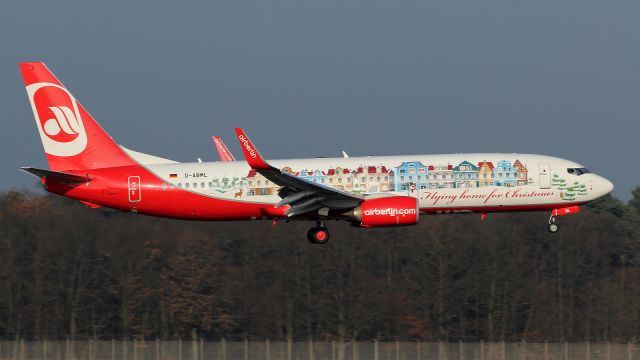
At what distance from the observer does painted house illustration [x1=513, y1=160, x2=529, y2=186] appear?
43.8m

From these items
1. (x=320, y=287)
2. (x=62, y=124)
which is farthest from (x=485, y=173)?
(x=320, y=287)

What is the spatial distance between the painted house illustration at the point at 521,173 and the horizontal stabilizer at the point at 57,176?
17247mm

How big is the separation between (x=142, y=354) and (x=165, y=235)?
18.8 ft

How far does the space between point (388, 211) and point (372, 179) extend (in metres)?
1.73

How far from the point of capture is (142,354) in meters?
51.6

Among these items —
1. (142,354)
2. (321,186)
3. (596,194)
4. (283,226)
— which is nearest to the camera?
(321,186)

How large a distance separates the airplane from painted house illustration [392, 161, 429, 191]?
0.13ft

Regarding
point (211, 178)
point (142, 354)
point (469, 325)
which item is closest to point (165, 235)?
point (142, 354)

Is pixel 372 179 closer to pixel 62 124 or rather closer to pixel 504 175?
pixel 504 175

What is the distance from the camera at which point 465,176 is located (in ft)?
143

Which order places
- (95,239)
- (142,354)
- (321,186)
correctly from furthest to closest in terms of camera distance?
(95,239), (142,354), (321,186)

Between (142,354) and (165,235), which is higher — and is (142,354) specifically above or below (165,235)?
below

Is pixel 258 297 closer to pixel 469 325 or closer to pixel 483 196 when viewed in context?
pixel 469 325

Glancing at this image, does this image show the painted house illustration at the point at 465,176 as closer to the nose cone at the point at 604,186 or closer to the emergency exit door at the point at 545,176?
the emergency exit door at the point at 545,176
